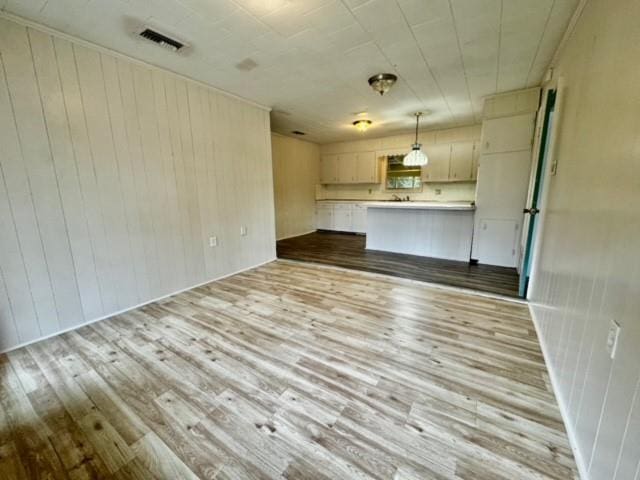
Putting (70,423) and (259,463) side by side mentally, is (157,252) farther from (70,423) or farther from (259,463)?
(259,463)

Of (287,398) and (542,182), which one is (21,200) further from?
(542,182)

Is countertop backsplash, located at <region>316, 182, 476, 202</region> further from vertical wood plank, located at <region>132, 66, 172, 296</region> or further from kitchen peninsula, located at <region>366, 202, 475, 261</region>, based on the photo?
vertical wood plank, located at <region>132, 66, 172, 296</region>

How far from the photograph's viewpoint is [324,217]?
7527 millimetres

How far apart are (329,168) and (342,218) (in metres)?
1.51

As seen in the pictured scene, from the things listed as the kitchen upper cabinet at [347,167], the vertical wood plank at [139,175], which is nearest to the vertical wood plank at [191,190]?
the vertical wood plank at [139,175]

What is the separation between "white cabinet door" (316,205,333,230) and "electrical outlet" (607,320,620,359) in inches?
257

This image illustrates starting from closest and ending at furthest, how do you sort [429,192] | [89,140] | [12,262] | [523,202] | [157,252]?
[12,262]
[89,140]
[157,252]
[523,202]
[429,192]

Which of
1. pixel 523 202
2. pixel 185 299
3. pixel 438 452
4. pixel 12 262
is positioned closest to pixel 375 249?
pixel 523 202

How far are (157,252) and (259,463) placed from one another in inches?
98.5

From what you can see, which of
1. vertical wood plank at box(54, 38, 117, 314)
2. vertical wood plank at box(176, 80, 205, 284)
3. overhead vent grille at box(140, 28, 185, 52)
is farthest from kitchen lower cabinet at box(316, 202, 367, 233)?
vertical wood plank at box(54, 38, 117, 314)

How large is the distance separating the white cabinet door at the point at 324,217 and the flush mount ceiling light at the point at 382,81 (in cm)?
440

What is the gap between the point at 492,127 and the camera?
3.76m

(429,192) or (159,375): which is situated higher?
(429,192)

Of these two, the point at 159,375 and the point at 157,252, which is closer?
the point at 159,375
